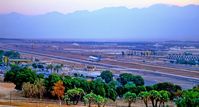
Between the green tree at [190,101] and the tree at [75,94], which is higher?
the green tree at [190,101]

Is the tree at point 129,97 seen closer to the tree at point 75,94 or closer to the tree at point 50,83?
the tree at point 75,94

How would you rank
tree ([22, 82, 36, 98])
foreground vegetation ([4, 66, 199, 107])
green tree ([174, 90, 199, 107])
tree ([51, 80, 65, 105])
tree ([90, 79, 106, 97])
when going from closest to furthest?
green tree ([174, 90, 199, 107]) < foreground vegetation ([4, 66, 199, 107]) < tree ([51, 80, 65, 105]) < tree ([22, 82, 36, 98]) < tree ([90, 79, 106, 97])

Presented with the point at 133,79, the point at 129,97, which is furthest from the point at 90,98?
the point at 133,79

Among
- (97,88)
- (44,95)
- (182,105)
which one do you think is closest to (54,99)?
(44,95)

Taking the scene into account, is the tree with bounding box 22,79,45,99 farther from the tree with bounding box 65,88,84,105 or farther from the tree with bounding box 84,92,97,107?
the tree with bounding box 84,92,97,107

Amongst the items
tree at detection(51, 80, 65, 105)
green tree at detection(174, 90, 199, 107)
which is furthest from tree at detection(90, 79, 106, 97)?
green tree at detection(174, 90, 199, 107)

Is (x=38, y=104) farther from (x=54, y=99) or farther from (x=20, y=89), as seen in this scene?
(x=20, y=89)

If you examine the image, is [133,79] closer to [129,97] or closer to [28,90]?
[129,97]

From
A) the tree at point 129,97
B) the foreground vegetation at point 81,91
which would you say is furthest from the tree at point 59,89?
the tree at point 129,97

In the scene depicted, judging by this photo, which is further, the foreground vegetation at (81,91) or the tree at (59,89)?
the tree at (59,89)
